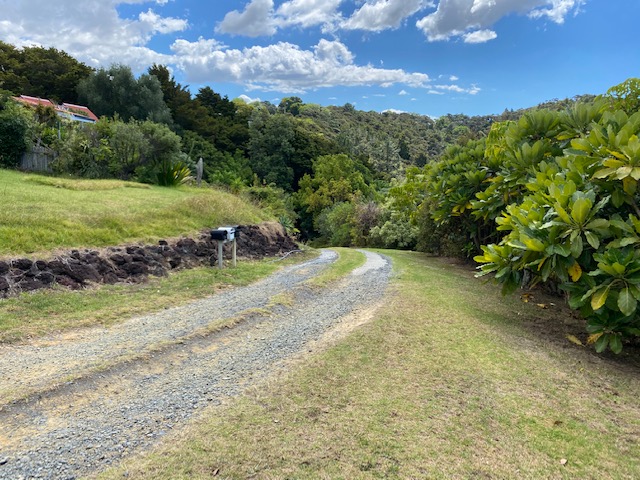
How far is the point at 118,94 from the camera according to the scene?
3681cm

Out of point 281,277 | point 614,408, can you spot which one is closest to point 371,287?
point 281,277

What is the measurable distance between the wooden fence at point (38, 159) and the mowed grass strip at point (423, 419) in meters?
18.1

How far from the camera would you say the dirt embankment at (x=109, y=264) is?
22.6 feet

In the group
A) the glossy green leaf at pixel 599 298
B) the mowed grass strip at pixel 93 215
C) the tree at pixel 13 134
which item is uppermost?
the tree at pixel 13 134

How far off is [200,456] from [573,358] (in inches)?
199

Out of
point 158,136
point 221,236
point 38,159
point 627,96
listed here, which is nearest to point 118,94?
point 158,136

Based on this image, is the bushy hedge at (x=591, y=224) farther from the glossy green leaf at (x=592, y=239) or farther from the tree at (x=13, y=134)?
the tree at (x=13, y=134)

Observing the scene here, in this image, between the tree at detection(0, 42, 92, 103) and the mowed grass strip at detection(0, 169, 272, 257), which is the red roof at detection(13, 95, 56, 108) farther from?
the mowed grass strip at detection(0, 169, 272, 257)

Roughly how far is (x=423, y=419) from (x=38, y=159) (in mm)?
20058

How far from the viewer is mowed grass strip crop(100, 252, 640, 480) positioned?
115 inches

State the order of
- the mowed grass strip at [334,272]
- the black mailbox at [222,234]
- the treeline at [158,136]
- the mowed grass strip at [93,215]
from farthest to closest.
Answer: the treeline at [158,136]
the black mailbox at [222,234]
the mowed grass strip at [334,272]
the mowed grass strip at [93,215]

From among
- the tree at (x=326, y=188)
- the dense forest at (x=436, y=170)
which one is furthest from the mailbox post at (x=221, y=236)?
the tree at (x=326, y=188)

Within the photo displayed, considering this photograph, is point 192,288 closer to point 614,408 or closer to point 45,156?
point 614,408

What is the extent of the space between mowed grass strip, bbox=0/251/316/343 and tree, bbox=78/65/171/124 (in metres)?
32.5
